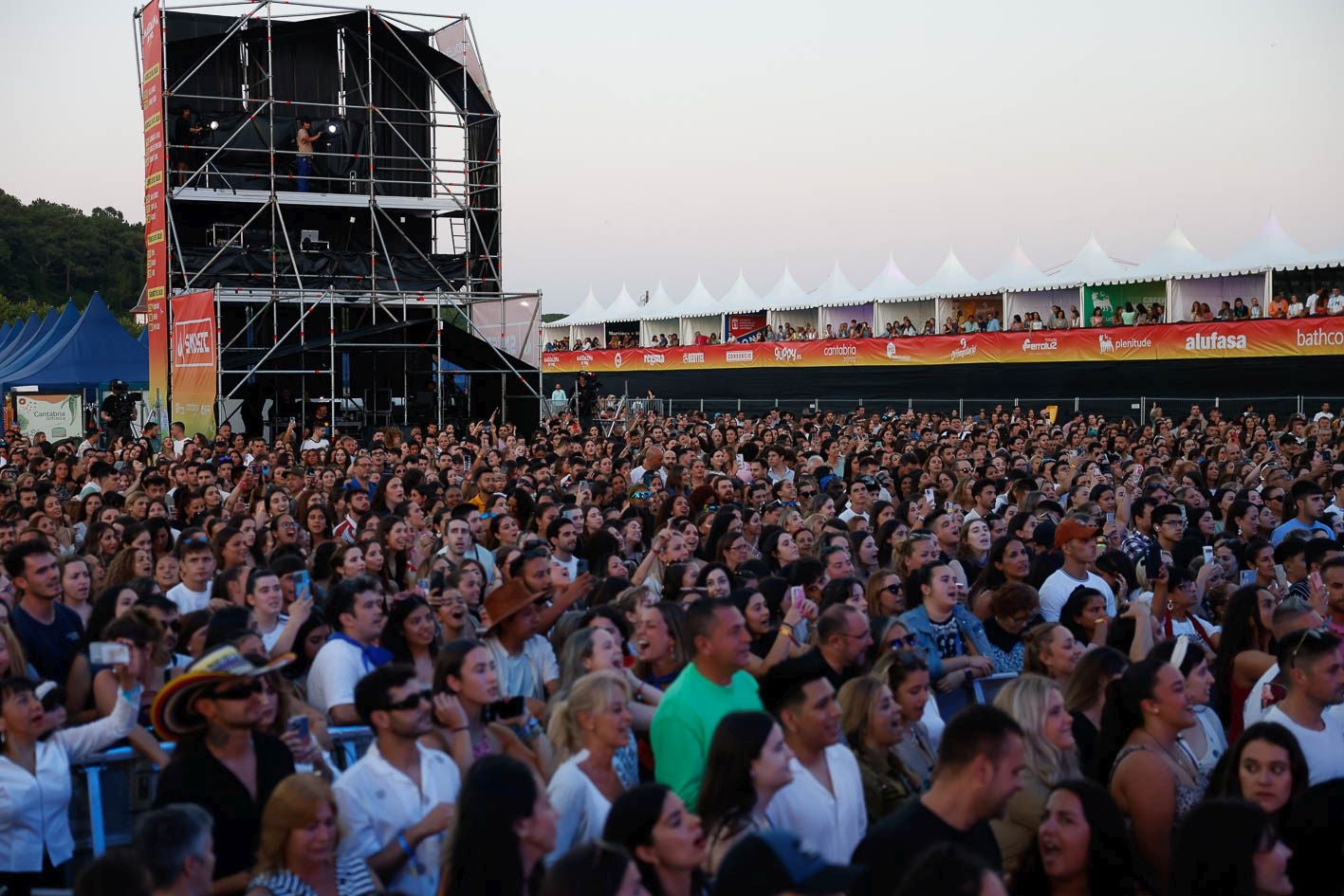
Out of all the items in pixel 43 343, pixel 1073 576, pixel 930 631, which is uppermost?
pixel 43 343

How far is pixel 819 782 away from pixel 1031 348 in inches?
1220

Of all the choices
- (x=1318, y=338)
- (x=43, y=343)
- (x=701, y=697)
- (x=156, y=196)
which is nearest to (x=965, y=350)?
(x=1318, y=338)

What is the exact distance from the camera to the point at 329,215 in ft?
99.8

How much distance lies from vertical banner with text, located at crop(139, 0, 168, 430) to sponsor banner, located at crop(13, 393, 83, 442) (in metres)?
1.74

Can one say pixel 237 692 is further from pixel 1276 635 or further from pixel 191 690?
pixel 1276 635

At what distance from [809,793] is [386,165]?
28.4 m

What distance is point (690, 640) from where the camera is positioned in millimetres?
5375

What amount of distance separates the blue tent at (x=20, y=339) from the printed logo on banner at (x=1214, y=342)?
31.1 m

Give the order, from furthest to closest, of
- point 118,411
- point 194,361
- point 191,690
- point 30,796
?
point 118,411, point 194,361, point 30,796, point 191,690

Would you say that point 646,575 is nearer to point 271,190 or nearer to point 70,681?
point 70,681

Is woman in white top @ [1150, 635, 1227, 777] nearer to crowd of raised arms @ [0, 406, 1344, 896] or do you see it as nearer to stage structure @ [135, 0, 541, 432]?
crowd of raised arms @ [0, 406, 1344, 896]

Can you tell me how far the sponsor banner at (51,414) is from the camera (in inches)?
1059

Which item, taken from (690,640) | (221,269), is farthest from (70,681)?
(221,269)

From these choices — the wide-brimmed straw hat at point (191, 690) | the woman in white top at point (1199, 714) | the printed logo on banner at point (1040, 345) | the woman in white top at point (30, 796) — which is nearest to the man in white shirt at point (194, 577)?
the woman in white top at point (30, 796)
